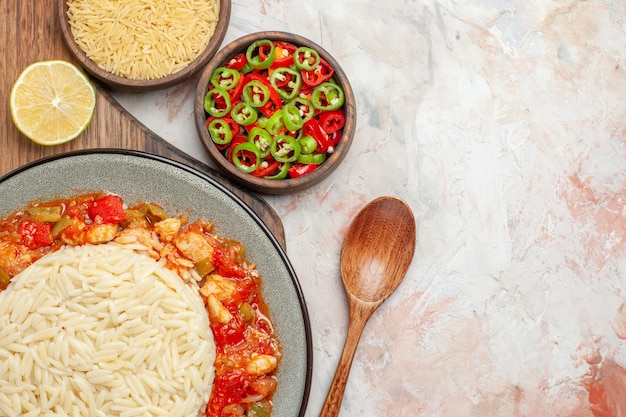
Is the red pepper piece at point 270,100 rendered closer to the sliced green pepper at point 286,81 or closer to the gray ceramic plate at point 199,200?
the sliced green pepper at point 286,81

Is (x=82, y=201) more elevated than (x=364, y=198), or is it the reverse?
(x=364, y=198)

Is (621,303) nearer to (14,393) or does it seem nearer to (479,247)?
(479,247)

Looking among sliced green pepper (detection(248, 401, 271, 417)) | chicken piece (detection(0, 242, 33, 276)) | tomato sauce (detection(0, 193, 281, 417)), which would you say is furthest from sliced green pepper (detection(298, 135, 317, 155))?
chicken piece (detection(0, 242, 33, 276))

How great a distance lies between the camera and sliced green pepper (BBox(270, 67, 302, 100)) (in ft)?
13.6

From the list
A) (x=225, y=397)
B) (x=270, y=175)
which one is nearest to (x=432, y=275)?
(x=270, y=175)

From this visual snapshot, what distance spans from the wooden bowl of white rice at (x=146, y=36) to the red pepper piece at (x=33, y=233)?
38.3 inches

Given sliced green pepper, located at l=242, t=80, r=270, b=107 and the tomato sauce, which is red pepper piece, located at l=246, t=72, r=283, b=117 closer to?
sliced green pepper, located at l=242, t=80, r=270, b=107

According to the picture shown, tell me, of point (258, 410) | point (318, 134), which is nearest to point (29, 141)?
point (318, 134)

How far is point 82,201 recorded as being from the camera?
3.94 m

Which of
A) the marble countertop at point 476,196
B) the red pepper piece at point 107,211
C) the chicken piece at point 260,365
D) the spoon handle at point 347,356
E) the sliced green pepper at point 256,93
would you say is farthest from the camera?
the marble countertop at point 476,196

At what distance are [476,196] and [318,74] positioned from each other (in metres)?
1.34

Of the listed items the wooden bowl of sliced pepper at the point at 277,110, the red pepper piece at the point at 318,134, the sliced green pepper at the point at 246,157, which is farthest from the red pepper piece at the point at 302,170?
the sliced green pepper at the point at 246,157

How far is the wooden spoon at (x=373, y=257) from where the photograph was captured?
413 cm

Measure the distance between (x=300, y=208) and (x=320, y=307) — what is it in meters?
0.66
